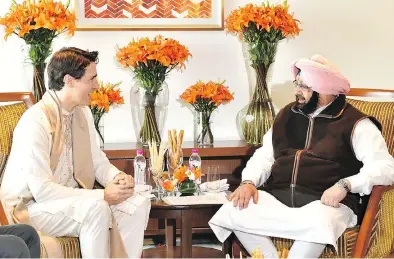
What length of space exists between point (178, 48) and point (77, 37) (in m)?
0.86

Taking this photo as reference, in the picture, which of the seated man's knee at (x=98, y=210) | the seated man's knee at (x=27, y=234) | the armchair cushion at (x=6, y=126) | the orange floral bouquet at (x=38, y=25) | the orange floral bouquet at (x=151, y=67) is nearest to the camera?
the seated man's knee at (x=27, y=234)

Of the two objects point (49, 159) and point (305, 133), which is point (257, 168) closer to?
point (305, 133)

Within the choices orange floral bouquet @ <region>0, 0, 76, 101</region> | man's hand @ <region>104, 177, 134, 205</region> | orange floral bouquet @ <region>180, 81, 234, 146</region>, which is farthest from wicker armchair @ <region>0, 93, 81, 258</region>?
orange floral bouquet @ <region>180, 81, 234, 146</region>

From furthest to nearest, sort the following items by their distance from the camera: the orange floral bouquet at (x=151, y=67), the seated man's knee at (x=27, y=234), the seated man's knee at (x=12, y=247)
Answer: the orange floral bouquet at (x=151, y=67) → the seated man's knee at (x=27, y=234) → the seated man's knee at (x=12, y=247)

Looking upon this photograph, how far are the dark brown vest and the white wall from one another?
128 centimetres

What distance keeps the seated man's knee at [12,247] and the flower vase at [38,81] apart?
5.45 ft

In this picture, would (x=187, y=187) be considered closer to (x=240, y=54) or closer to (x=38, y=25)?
(x=38, y=25)

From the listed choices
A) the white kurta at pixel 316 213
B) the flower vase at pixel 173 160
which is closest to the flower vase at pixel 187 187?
the flower vase at pixel 173 160

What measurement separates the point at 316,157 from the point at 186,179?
0.71m

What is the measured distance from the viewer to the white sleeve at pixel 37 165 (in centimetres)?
393

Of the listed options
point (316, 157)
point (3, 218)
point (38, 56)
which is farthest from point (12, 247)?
point (38, 56)

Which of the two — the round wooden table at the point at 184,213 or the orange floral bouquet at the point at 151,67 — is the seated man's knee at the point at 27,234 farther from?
the orange floral bouquet at the point at 151,67

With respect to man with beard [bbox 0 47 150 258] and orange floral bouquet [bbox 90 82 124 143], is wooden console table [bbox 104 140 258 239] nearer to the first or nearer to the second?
orange floral bouquet [bbox 90 82 124 143]

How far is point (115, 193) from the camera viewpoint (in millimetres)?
4023
